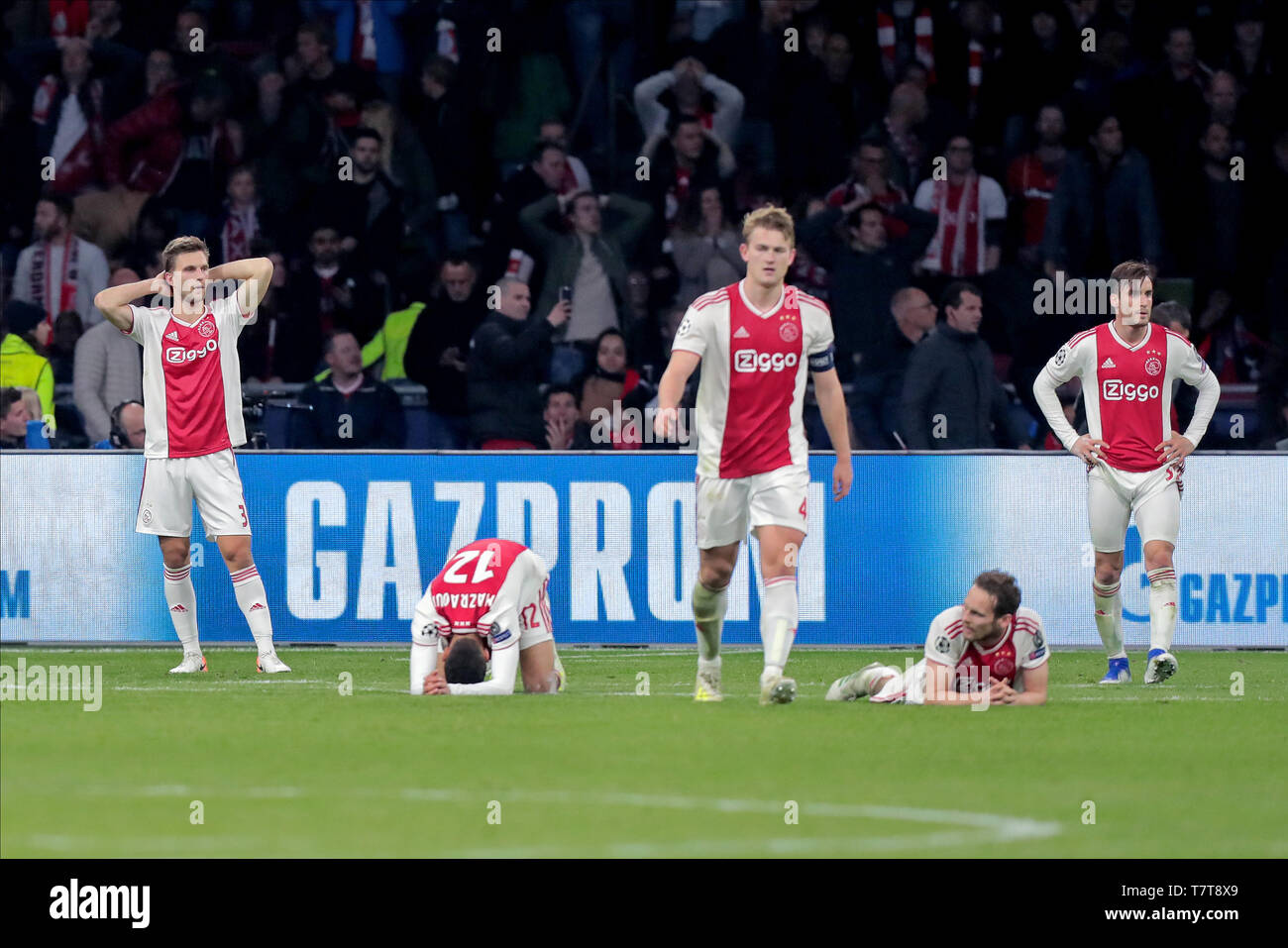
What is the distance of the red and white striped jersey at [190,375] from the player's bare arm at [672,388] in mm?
3554

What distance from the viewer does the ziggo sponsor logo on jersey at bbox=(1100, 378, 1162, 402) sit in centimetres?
1276

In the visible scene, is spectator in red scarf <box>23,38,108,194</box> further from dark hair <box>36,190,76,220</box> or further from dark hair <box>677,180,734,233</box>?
dark hair <box>677,180,734,233</box>

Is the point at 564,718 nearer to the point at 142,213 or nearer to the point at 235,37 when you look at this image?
the point at 142,213

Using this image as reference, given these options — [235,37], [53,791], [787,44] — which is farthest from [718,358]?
[235,37]

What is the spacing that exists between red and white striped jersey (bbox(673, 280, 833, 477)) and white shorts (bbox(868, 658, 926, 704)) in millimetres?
1220

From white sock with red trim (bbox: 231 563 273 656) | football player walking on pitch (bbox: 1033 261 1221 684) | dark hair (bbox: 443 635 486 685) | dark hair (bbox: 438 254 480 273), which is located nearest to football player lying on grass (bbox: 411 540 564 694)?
dark hair (bbox: 443 635 486 685)

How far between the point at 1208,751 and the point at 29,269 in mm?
12602

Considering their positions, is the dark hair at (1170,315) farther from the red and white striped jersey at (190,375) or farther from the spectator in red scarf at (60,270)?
the spectator in red scarf at (60,270)

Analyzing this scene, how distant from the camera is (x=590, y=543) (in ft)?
49.2

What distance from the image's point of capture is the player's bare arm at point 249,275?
12766 millimetres

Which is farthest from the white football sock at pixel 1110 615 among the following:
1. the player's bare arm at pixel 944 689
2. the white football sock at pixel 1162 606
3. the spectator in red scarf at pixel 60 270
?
the spectator in red scarf at pixel 60 270

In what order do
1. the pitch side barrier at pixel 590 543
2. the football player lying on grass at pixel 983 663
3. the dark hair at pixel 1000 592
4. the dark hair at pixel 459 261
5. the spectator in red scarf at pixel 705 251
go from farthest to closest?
the spectator in red scarf at pixel 705 251 < the dark hair at pixel 459 261 < the pitch side barrier at pixel 590 543 < the football player lying on grass at pixel 983 663 < the dark hair at pixel 1000 592

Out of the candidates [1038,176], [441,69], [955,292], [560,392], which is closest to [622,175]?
[441,69]

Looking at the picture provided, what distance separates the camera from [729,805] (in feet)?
24.7
